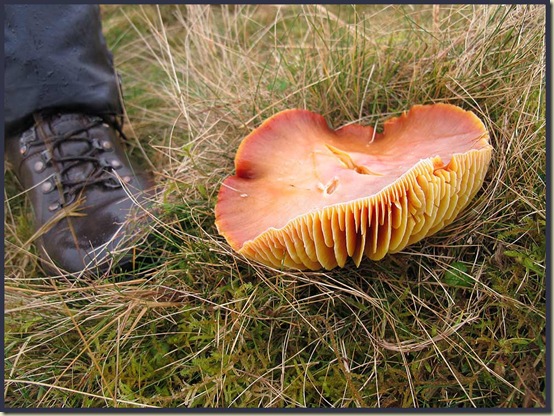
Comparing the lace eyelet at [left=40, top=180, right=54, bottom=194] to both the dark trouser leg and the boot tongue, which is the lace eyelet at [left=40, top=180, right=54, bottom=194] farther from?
the dark trouser leg

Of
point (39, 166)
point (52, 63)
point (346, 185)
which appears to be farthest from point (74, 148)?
point (346, 185)

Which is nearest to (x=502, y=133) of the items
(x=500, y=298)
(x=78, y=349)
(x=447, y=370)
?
(x=500, y=298)

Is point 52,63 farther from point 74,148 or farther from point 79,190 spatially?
point 79,190

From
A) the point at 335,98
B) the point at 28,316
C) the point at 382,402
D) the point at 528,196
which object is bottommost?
the point at 382,402

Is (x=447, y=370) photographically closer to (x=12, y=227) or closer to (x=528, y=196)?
(x=528, y=196)

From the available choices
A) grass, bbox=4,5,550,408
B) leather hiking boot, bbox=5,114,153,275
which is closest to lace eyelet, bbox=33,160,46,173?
leather hiking boot, bbox=5,114,153,275
